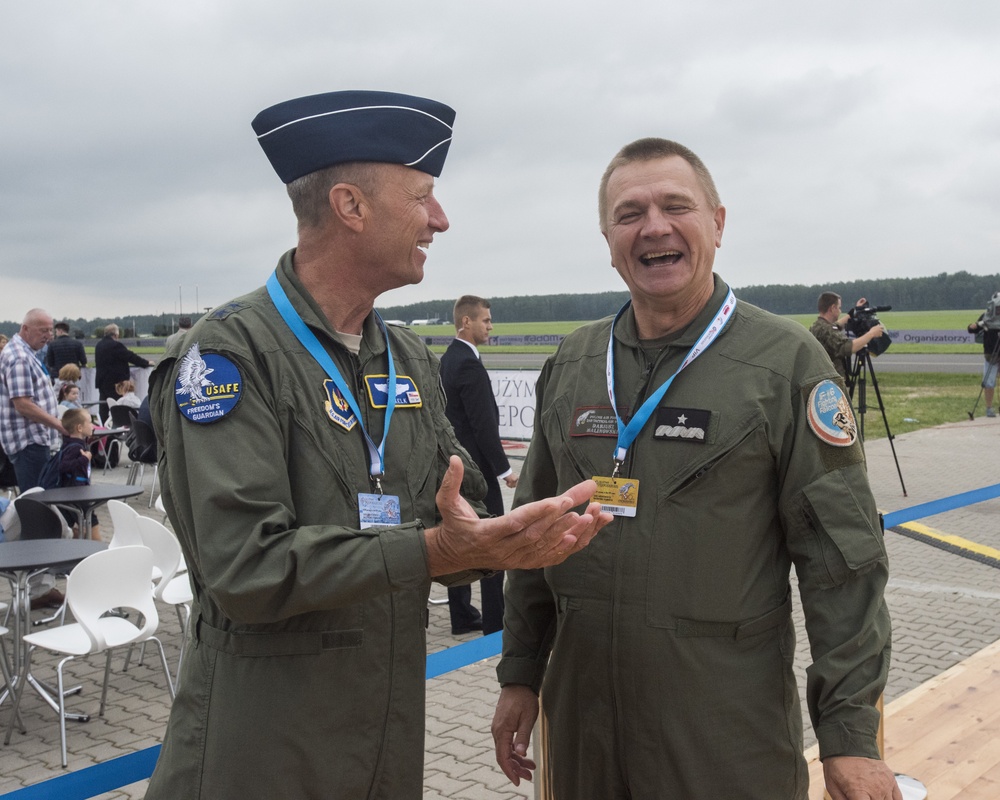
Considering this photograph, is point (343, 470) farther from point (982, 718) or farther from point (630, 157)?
point (982, 718)

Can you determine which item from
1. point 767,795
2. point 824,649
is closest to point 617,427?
point 824,649

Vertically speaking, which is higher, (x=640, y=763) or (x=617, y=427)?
(x=617, y=427)

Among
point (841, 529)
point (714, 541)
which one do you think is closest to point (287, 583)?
point (714, 541)

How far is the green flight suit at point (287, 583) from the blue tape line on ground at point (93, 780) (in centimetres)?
70

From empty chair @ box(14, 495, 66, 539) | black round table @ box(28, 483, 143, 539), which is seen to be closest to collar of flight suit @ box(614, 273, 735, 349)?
empty chair @ box(14, 495, 66, 539)

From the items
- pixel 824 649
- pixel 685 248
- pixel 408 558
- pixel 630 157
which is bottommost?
pixel 824 649

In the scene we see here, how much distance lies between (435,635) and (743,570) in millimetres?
4856

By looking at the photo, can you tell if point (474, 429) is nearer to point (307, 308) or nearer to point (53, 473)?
point (307, 308)

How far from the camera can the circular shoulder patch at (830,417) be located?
212 cm

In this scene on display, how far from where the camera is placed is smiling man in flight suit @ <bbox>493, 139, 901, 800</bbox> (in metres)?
2.08

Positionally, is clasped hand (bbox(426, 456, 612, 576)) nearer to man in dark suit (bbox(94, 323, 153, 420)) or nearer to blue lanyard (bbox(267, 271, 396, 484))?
blue lanyard (bbox(267, 271, 396, 484))

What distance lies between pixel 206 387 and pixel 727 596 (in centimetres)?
123

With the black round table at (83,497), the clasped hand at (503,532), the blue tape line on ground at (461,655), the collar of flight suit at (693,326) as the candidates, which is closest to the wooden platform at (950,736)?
the blue tape line on ground at (461,655)

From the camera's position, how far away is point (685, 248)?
2.33 m
